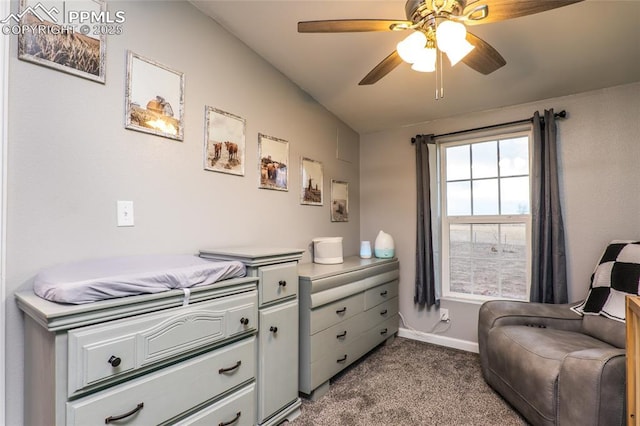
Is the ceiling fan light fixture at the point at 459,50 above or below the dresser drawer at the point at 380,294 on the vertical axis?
above

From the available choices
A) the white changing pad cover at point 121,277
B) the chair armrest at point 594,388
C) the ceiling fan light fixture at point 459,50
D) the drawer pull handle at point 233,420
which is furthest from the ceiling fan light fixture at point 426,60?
the drawer pull handle at point 233,420

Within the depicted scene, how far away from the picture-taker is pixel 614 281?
2.05m

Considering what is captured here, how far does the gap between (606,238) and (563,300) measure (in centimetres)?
57

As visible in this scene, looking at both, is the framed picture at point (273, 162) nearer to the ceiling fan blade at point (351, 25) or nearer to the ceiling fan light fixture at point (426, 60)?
the ceiling fan blade at point (351, 25)

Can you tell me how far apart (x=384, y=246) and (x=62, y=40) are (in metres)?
2.78

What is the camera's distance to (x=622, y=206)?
2.34 meters

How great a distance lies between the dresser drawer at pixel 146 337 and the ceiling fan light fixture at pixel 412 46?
1410 mm

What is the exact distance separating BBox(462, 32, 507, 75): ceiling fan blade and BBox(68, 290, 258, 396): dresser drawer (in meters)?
1.66

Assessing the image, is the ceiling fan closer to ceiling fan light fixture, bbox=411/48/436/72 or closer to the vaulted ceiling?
ceiling fan light fixture, bbox=411/48/436/72

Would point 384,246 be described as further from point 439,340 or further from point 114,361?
point 114,361

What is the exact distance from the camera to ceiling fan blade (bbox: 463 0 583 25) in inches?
47.6

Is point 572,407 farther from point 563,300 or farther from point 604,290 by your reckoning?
point 563,300

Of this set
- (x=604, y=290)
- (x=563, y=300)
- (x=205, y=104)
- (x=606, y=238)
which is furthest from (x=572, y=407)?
(x=205, y=104)

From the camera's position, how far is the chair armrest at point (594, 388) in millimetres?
1395
